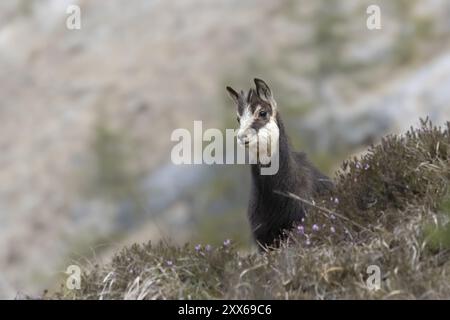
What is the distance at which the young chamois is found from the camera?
32.5 feet

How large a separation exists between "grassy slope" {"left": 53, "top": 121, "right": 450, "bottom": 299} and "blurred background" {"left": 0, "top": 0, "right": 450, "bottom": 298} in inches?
1163

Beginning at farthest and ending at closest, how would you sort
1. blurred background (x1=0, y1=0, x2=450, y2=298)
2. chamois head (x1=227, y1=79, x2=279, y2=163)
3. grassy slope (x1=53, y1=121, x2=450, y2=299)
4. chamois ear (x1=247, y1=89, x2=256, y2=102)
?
blurred background (x1=0, y1=0, x2=450, y2=298) < chamois ear (x1=247, y1=89, x2=256, y2=102) < chamois head (x1=227, y1=79, x2=279, y2=163) < grassy slope (x1=53, y1=121, x2=450, y2=299)

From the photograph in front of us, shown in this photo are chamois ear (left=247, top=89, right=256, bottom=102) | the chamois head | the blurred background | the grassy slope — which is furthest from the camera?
the blurred background

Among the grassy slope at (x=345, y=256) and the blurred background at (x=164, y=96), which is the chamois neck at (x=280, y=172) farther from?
the blurred background at (x=164, y=96)

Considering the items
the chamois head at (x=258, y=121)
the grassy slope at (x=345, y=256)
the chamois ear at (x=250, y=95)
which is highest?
the chamois ear at (x=250, y=95)

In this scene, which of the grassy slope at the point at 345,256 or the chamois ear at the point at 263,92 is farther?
the chamois ear at the point at 263,92

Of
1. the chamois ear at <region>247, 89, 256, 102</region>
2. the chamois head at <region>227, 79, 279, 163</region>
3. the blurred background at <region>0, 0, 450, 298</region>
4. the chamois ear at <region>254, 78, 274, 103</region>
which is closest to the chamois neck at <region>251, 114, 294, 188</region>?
the chamois head at <region>227, 79, 279, 163</region>

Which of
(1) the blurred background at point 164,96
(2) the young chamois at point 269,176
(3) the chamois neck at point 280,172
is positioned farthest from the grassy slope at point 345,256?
(1) the blurred background at point 164,96

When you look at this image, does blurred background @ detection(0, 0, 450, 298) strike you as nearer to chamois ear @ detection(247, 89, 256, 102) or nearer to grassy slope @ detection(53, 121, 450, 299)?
chamois ear @ detection(247, 89, 256, 102)

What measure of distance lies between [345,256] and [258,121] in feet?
10.2

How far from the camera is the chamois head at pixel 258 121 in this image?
9844 millimetres

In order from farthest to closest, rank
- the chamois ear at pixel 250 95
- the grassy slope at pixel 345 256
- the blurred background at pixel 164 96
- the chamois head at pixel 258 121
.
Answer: the blurred background at pixel 164 96, the chamois ear at pixel 250 95, the chamois head at pixel 258 121, the grassy slope at pixel 345 256

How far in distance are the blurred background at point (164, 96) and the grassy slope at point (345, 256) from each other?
29.6m

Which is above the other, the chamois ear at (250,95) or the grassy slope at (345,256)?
the chamois ear at (250,95)
